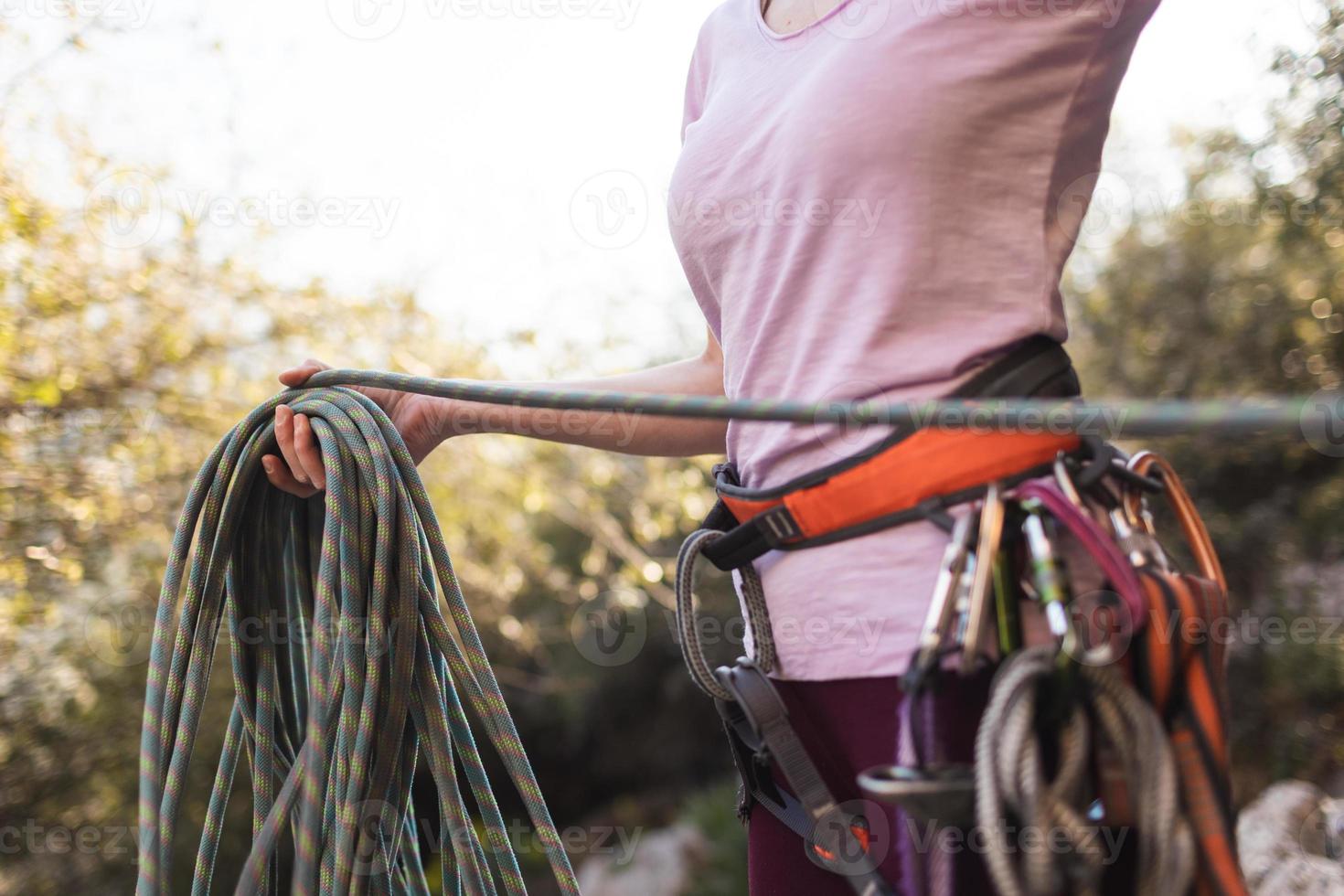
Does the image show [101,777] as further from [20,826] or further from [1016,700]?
[1016,700]

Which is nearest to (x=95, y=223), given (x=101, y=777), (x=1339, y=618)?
(x=101, y=777)

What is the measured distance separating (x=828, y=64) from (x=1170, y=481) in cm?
46

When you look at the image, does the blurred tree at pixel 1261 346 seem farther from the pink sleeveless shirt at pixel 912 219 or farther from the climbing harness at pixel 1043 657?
the climbing harness at pixel 1043 657

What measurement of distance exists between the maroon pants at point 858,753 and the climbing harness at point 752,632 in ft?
0.08

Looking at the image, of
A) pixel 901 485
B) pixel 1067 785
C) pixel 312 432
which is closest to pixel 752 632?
pixel 901 485

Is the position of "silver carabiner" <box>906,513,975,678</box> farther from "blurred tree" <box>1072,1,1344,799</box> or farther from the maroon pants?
→ "blurred tree" <box>1072,1,1344,799</box>

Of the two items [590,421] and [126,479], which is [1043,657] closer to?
[590,421]

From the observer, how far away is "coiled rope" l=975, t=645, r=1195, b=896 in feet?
2.00

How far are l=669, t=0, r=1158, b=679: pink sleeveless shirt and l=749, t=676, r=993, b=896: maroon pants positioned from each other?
26 millimetres

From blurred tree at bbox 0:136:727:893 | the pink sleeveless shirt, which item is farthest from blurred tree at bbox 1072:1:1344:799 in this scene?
blurred tree at bbox 0:136:727:893

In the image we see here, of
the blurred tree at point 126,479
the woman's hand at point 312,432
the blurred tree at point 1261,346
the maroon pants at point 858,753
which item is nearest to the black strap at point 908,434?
the maroon pants at point 858,753

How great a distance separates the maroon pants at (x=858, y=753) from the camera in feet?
2.37

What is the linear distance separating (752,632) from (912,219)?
405mm

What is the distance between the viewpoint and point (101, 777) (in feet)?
16.4
